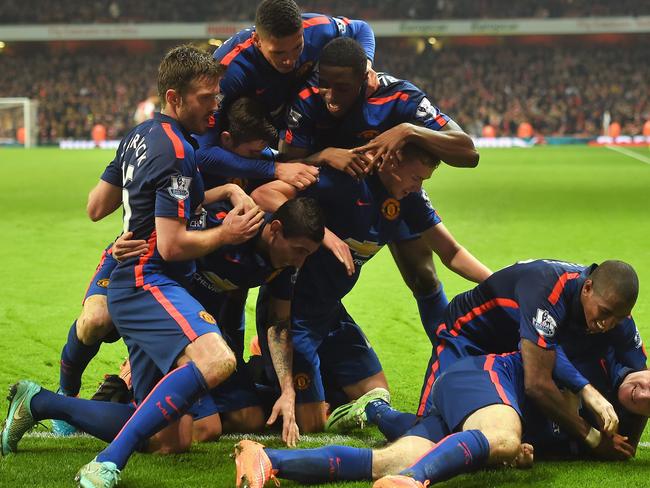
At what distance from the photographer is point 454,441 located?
3904 mm

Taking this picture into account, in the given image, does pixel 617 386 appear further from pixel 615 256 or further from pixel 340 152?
pixel 615 256

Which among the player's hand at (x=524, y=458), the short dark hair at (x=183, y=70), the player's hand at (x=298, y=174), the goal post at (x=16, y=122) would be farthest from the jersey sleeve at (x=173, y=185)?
the goal post at (x=16, y=122)

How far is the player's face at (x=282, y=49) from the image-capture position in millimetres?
Answer: 5473

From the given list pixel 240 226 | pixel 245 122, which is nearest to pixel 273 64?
pixel 245 122

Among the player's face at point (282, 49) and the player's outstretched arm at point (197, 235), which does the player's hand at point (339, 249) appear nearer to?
the player's outstretched arm at point (197, 235)

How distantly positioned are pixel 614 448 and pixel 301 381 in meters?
1.75

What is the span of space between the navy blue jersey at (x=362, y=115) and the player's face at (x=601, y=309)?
5.22 ft

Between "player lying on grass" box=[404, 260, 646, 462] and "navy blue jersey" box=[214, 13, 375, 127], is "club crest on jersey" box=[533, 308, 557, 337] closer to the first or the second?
"player lying on grass" box=[404, 260, 646, 462]

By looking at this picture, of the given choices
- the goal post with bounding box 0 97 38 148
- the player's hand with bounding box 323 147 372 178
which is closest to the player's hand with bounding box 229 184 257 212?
the player's hand with bounding box 323 147 372 178

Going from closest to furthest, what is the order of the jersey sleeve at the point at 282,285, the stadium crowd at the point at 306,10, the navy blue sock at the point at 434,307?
the jersey sleeve at the point at 282,285
the navy blue sock at the point at 434,307
the stadium crowd at the point at 306,10

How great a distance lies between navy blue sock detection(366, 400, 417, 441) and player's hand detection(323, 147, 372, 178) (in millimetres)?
1261

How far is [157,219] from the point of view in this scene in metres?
4.36

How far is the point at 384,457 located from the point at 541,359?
846mm

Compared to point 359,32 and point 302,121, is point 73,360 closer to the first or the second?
point 302,121
